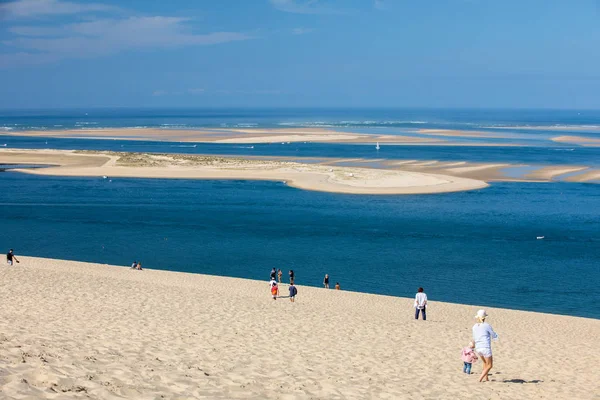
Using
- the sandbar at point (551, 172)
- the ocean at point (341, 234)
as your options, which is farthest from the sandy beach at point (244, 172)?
the sandbar at point (551, 172)

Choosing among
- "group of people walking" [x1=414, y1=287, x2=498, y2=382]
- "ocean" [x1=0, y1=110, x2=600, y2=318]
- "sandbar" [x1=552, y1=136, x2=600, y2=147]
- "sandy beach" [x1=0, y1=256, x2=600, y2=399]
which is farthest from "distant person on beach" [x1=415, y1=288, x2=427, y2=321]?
"sandbar" [x1=552, y1=136, x2=600, y2=147]

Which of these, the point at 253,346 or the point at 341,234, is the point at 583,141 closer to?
the point at 341,234

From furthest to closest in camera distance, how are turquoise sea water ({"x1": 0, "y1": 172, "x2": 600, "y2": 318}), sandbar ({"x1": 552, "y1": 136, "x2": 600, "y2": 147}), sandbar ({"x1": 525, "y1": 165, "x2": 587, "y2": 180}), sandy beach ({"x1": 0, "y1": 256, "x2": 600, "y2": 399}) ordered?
sandbar ({"x1": 552, "y1": 136, "x2": 600, "y2": 147}) → sandbar ({"x1": 525, "y1": 165, "x2": 587, "y2": 180}) → turquoise sea water ({"x1": 0, "y1": 172, "x2": 600, "y2": 318}) → sandy beach ({"x1": 0, "y1": 256, "x2": 600, "y2": 399})

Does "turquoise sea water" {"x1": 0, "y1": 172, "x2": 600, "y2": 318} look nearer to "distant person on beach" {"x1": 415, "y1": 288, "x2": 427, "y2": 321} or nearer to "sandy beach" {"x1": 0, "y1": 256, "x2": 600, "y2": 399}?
"sandy beach" {"x1": 0, "y1": 256, "x2": 600, "y2": 399}

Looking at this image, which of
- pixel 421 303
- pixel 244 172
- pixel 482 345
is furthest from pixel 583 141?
pixel 482 345

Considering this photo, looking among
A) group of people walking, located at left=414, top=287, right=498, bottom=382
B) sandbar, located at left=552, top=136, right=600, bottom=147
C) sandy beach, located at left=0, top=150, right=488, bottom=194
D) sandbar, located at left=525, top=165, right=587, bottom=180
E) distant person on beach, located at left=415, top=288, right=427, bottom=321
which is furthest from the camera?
sandbar, located at left=552, top=136, right=600, bottom=147

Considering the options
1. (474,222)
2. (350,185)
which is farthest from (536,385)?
(350,185)

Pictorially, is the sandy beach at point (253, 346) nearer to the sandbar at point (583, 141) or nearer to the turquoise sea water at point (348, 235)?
the turquoise sea water at point (348, 235)

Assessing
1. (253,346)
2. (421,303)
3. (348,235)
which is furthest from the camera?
(348,235)
